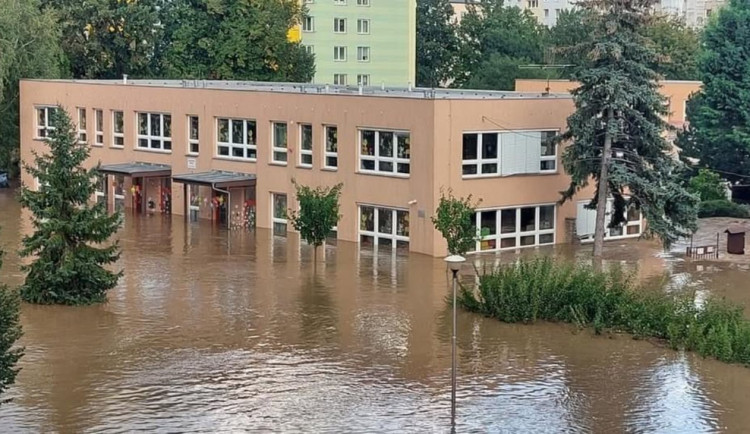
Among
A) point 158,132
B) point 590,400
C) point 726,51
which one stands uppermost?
point 726,51

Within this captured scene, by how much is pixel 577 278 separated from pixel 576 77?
10.8m

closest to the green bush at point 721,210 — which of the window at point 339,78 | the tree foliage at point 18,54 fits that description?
the tree foliage at point 18,54

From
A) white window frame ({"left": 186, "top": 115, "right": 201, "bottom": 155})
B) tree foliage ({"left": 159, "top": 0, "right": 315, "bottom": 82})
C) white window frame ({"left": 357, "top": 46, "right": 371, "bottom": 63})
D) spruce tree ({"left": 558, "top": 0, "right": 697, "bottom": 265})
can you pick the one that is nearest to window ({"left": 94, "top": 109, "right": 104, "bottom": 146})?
white window frame ({"left": 186, "top": 115, "right": 201, "bottom": 155})

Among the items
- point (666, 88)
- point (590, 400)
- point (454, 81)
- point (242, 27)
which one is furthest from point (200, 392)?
point (454, 81)

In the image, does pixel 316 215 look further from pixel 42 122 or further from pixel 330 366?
pixel 42 122

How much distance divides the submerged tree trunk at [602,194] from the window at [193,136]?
16.0m

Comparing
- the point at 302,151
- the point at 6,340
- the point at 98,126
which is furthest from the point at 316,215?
the point at 98,126

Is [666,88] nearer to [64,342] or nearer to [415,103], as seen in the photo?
[415,103]

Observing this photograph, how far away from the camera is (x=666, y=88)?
58125 millimetres

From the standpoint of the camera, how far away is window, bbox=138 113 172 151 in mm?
48562

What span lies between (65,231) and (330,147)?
13.9 meters

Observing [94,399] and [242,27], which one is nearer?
[94,399]

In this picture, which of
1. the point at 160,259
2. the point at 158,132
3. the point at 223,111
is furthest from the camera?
the point at 158,132

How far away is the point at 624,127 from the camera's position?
124 ft
